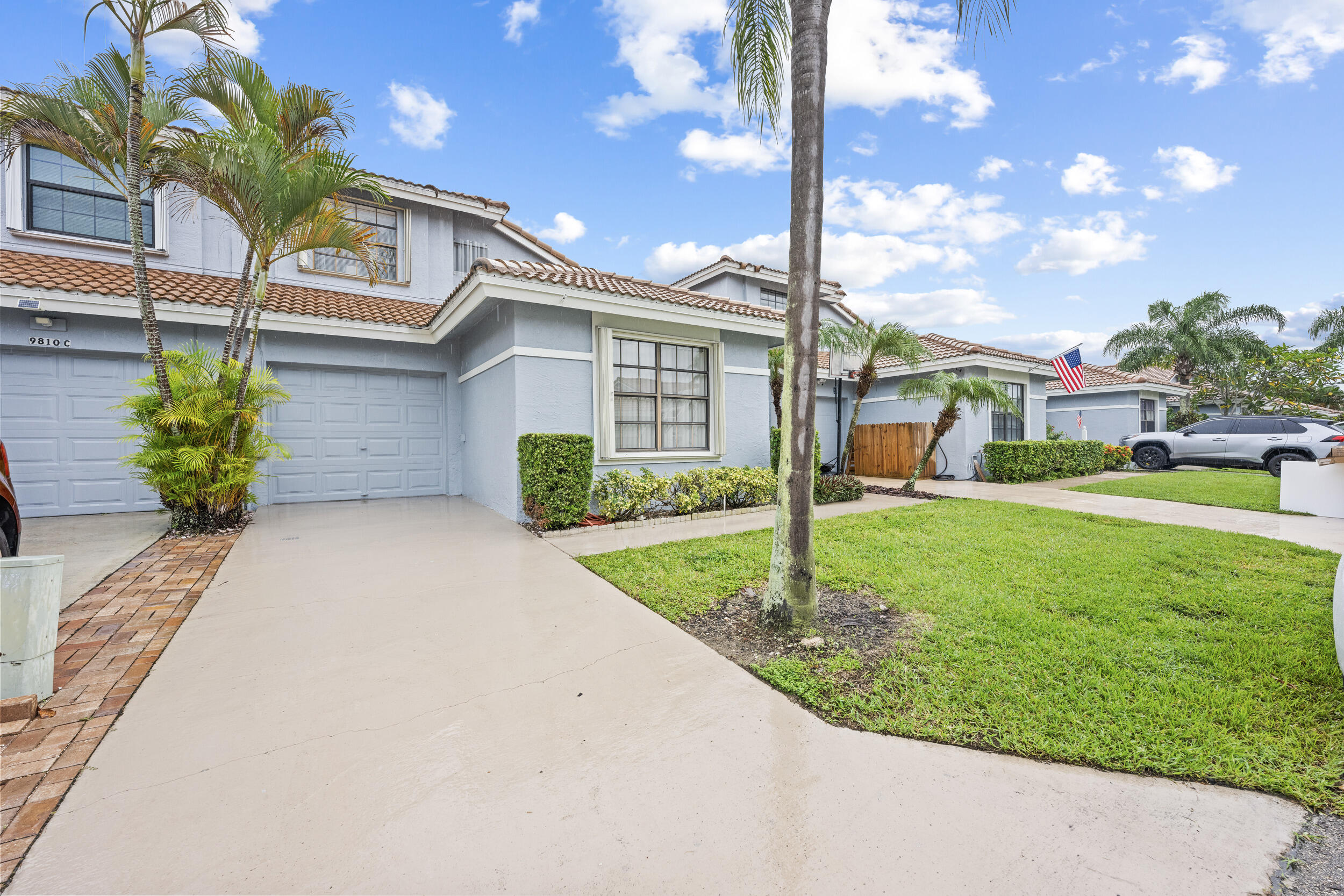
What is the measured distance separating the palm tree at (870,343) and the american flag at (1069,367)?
19.1ft

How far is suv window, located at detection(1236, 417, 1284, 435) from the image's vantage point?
517 inches

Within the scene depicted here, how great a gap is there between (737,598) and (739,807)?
7.68 feet

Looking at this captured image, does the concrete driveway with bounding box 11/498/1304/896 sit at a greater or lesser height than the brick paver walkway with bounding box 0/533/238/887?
lesser

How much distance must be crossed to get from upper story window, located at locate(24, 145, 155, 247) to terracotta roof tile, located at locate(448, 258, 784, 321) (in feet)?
22.3

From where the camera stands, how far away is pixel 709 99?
17.7 ft

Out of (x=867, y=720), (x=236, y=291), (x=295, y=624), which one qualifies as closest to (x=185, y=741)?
(x=295, y=624)

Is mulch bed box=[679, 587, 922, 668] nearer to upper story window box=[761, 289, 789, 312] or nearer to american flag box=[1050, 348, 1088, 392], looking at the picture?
american flag box=[1050, 348, 1088, 392]

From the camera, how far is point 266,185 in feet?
19.6

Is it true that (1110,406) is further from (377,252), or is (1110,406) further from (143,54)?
(143,54)

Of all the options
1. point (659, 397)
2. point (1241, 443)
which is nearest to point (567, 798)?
point (659, 397)

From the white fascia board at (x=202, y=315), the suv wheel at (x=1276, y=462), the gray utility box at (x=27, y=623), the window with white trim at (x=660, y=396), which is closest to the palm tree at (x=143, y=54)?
the white fascia board at (x=202, y=315)

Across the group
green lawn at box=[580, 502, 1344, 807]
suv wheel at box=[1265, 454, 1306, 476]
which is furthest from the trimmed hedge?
green lawn at box=[580, 502, 1344, 807]

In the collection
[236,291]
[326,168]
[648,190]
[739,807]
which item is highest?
[648,190]

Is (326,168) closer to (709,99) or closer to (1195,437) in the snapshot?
(709,99)
